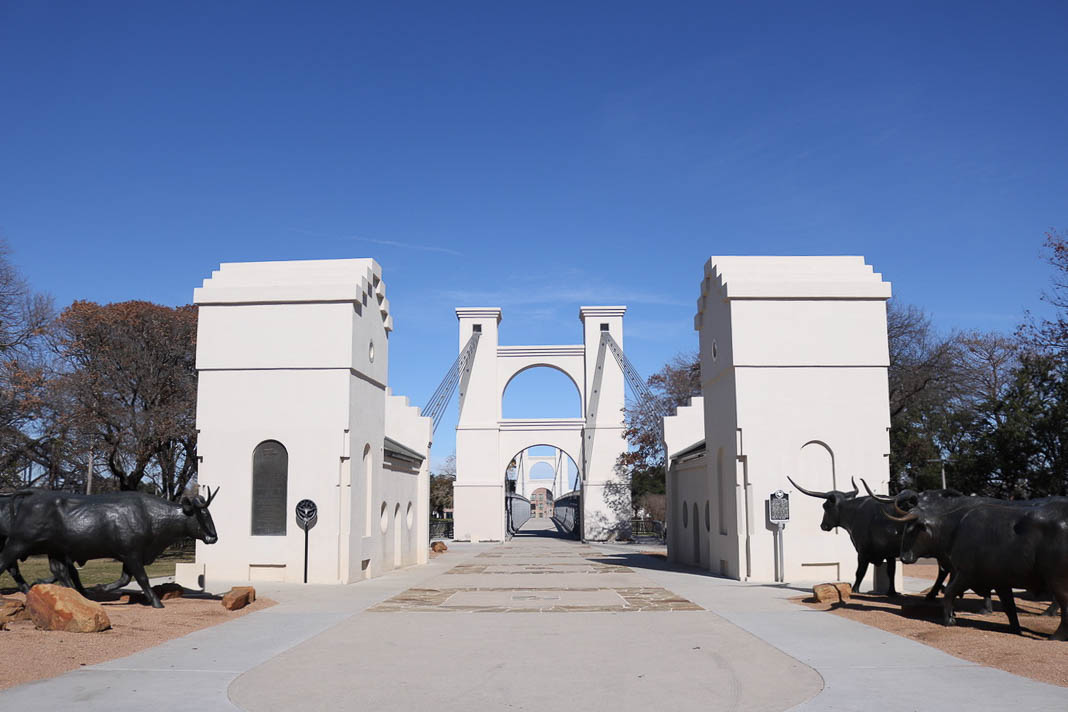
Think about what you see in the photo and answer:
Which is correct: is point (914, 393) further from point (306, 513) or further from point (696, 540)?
point (306, 513)

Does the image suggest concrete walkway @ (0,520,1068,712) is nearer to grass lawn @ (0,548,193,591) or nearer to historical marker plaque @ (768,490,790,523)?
historical marker plaque @ (768,490,790,523)

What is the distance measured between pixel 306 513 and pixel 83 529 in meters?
5.98

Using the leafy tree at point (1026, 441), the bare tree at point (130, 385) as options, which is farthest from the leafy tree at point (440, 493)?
the leafy tree at point (1026, 441)

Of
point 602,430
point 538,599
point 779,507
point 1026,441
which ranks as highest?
point 602,430

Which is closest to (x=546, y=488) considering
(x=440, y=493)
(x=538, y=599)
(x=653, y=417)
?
(x=440, y=493)

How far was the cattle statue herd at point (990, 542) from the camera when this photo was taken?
33.2ft

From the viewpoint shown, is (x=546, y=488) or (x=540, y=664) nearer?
(x=540, y=664)

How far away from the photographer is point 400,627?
12.5 metres

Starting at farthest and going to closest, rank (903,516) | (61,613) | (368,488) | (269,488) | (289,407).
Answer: (368,488) → (289,407) → (269,488) → (903,516) → (61,613)

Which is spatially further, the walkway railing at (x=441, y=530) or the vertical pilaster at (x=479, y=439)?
the walkway railing at (x=441, y=530)

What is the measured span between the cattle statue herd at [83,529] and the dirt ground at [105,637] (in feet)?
2.19

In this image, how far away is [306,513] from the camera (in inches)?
748

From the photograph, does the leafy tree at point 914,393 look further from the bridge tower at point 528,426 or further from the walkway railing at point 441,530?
the walkway railing at point 441,530

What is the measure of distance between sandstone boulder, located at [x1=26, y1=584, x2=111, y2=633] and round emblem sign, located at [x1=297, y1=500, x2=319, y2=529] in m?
8.01
